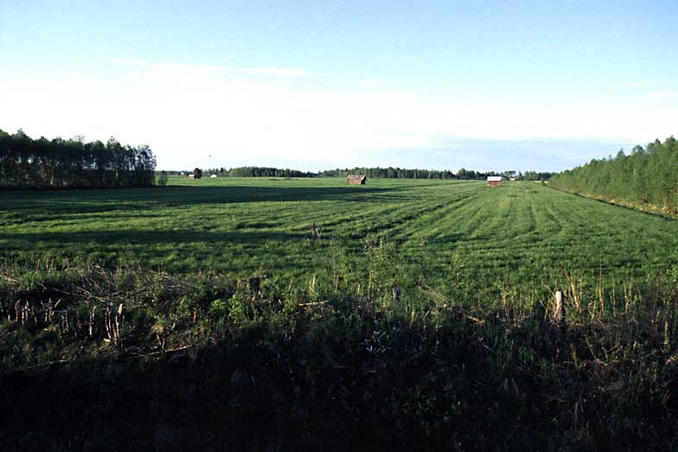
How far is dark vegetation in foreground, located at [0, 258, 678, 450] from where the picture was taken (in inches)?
172

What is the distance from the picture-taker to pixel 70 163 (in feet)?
235

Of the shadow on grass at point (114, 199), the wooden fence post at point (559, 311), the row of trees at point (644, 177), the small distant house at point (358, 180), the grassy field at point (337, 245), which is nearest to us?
the wooden fence post at point (559, 311)

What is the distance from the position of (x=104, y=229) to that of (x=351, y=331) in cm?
2161

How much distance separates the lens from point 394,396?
4707mm

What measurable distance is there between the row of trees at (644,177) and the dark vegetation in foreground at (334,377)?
48842 mm

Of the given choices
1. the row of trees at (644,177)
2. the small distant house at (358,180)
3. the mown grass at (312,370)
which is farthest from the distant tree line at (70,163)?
the row of trees at (644,177)

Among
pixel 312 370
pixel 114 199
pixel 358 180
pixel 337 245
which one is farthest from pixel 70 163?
pixel 358 180

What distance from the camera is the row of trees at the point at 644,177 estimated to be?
43.8m

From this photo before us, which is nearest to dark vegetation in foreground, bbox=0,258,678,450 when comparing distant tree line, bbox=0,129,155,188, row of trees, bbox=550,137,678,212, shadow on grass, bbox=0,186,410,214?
shadow on grass, bbox=0,186,410,214

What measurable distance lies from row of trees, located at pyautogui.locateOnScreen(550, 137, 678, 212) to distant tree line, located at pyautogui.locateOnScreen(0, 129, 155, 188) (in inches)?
3510

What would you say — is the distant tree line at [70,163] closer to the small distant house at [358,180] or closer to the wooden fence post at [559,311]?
the small distant house at [358,180]

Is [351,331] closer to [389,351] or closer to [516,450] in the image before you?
[389,351]

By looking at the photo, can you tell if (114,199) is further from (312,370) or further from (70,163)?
(312,370)

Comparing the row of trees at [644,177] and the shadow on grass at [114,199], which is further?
the row of trees at [644,177]
